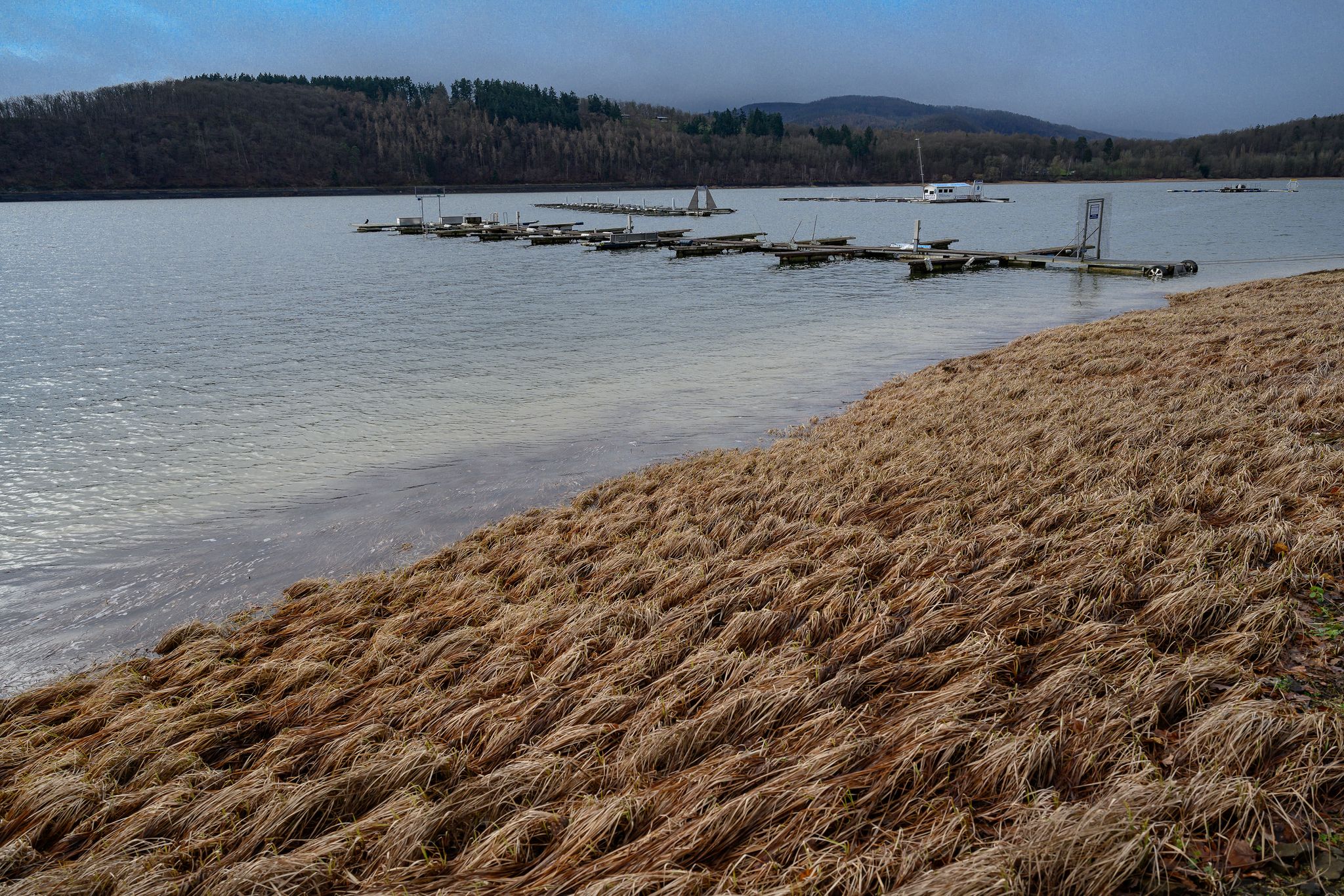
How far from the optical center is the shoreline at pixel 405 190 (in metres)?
133

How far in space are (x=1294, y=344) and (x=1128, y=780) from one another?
12.3 metres

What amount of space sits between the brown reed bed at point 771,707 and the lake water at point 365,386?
1788mm

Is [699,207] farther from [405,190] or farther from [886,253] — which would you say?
[405,190]

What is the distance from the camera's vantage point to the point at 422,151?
545 ft

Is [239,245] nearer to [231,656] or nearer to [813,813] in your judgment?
[231,656]

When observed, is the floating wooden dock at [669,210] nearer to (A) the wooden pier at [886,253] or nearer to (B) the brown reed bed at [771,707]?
(A) the wooden pier at [886,253]

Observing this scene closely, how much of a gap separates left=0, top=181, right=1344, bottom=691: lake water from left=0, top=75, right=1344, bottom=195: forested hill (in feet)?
405

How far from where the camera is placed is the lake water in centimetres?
809

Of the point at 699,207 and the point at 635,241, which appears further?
the point at 699,207

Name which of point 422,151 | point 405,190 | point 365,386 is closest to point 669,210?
point 365,386

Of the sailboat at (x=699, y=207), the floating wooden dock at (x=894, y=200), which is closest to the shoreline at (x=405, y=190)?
the floating wooden dock at (x=894, y=200)

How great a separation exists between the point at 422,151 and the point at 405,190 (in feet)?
49.5

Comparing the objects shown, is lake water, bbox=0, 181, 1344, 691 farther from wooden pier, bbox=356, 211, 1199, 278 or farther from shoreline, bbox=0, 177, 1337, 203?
shoreline, bbox=0, 177, 1337, 203

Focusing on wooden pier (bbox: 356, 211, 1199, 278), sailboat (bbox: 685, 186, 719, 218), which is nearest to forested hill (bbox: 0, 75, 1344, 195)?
sailboat (bbox: 685, 186, 719, 218)
